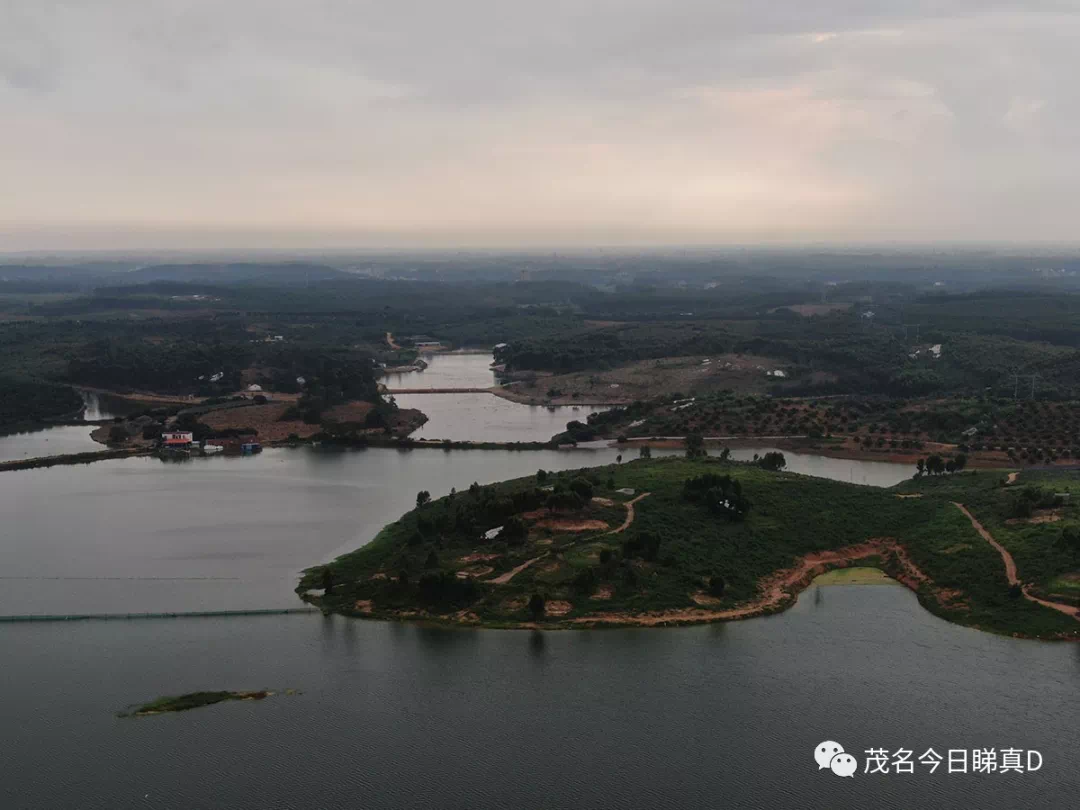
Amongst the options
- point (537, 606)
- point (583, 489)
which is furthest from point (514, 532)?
point (537, 606)

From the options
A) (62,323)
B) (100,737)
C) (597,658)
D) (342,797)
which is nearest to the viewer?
(342,797)

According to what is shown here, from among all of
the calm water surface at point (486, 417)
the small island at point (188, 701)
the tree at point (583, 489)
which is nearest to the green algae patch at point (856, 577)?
the tree at point (583, 489)

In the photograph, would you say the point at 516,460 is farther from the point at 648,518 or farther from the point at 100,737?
the point at 100,737

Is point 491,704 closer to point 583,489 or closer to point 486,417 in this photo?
point 583,489

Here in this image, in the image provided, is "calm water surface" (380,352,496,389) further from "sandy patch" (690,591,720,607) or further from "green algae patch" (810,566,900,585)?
"sandy patch" (690,591,720,607)

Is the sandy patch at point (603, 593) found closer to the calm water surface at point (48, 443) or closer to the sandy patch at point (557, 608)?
the sandy patch at point (557, 608)

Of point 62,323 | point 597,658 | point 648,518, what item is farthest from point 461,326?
point 597,658

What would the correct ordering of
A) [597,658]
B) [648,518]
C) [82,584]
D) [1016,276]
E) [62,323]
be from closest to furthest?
[597,658], [82,584], [648,518], [62,323], [1016,276]

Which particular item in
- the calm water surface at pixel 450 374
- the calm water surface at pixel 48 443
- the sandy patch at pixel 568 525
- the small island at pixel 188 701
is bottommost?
the calm water surface at pixel 450 374
